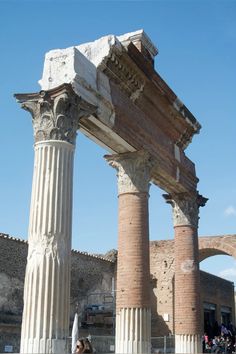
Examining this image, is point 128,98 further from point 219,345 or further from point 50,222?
point 219,345

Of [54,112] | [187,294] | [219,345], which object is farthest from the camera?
[219,345]

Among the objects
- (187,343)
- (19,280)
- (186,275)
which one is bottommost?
(187,343)

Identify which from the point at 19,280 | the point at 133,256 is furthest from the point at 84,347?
the point at 19,280

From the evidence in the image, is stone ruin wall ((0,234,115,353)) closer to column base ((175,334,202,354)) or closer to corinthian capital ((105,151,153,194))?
column base ((175,334,202,354))

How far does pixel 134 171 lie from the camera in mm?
11008

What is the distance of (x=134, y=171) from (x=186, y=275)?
143 inches

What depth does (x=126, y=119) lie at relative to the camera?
10352 mm

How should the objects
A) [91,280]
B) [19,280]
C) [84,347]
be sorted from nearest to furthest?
[84,347] < [19,280] < [91,280]

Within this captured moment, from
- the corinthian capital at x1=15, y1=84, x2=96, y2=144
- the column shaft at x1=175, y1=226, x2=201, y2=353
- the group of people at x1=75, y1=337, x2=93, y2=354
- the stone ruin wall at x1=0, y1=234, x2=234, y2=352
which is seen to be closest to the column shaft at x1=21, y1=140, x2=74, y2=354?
A: the corinthian capital at x1=15, y1=84, x2=96, y2=144

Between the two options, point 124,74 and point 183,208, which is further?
point 183,208

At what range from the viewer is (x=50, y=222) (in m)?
7.66

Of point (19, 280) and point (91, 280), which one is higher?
point (91, 280)

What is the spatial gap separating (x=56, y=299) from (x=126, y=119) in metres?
4.27

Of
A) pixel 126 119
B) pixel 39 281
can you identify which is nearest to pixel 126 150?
pixel 126 119
